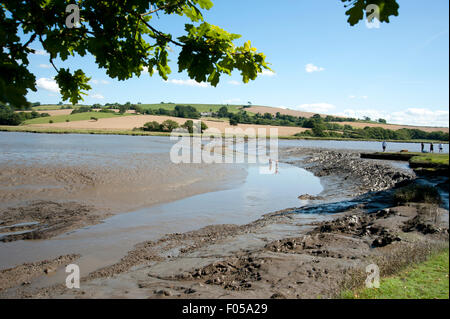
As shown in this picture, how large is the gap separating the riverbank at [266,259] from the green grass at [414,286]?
315 mm

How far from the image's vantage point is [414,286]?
14.3 feet

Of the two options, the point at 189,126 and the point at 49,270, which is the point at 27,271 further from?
the point at 189,126

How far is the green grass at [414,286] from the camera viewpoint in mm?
4035

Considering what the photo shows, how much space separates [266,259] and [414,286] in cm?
319

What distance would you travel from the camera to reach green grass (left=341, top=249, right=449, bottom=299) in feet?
13.2

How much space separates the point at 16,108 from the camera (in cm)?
233

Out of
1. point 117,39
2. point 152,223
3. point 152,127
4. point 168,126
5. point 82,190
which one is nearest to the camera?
point 117,39

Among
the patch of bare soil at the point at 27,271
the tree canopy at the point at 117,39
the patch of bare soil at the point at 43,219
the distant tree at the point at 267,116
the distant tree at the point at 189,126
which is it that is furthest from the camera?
the distant tree at the point at 267,116

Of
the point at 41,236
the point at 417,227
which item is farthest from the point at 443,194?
the point at 41,236

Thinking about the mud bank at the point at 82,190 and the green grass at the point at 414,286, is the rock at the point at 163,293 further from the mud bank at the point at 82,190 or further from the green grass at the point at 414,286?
the mud bank at the point at 82,190

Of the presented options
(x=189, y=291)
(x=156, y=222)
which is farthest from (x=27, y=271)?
(x=156, y=222)

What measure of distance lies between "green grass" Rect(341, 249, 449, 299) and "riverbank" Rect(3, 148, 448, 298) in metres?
0.32

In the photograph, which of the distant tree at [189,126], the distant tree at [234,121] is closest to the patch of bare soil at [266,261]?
the distant tree at [189,126]

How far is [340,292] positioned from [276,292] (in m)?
1.09
